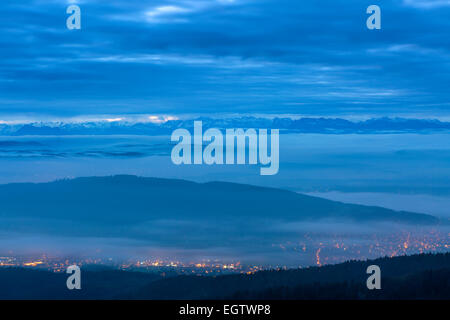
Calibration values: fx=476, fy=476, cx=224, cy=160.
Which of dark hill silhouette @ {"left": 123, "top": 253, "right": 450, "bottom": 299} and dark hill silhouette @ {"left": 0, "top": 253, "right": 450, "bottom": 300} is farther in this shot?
dark hill silhouette @ {"left": 0, "top": 253, "right": 450, "bottom": 300}

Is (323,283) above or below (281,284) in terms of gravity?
above

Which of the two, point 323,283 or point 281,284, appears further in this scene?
point 281,284

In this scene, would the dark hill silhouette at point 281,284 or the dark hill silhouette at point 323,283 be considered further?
the dark hill silhouette at point 281,284

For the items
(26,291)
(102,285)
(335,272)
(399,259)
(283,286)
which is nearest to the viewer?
(283,286)

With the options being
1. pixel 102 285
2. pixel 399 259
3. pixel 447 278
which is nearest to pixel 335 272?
pixel 399 259
